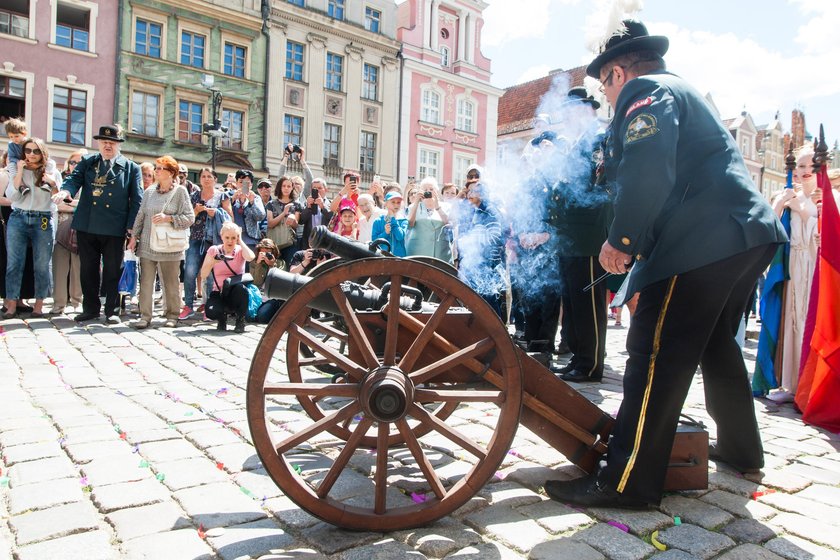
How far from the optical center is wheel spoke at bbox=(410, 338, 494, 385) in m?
2.42

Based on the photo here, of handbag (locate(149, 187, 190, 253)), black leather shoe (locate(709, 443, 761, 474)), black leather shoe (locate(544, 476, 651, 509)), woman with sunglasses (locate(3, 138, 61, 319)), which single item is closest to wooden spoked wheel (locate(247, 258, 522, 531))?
black leather shoe (locate(544, 476, 651, 509))

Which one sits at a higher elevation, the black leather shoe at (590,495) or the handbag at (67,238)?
the handbag at (67,238)

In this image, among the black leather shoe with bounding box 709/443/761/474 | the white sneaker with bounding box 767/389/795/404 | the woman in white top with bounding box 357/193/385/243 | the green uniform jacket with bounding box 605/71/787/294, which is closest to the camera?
the green uniform jacket with bounding box 605/71/787/294

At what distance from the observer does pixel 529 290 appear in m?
6.28

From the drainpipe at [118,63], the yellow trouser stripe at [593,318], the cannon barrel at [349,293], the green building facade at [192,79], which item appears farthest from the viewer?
the green building facade at [192,79]

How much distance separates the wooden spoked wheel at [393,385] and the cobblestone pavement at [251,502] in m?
0.16

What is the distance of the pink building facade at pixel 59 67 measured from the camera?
845 inches

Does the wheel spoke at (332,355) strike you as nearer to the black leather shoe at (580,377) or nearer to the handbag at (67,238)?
the black leather shoe at (580,377)

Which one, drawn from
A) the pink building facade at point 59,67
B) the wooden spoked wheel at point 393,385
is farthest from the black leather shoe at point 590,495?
the pink building facade at point 59,67

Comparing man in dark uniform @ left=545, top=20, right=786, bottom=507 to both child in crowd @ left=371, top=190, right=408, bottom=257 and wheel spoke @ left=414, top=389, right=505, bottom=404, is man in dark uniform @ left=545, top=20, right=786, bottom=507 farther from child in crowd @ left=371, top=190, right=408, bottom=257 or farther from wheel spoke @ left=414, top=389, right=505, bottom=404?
child in crowd @ left=371, top=190, right=408, bottom=257

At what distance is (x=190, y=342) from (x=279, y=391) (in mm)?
4550

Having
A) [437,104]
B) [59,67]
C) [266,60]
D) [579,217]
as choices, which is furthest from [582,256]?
[437,104]

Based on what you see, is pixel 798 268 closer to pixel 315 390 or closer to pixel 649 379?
pixel 649 379

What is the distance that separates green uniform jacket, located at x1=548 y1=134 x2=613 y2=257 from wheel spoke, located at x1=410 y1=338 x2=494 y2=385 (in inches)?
113
